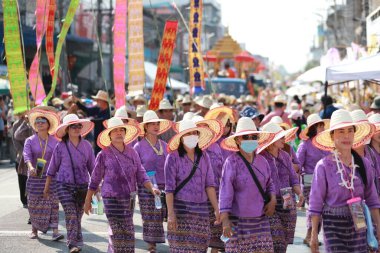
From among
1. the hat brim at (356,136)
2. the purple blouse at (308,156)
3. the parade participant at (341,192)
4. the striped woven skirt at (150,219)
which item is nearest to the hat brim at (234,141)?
the hat brim at (356,136)

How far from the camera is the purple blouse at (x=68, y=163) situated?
34.7ft

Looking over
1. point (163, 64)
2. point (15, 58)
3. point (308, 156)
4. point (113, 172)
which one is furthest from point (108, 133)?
point (163, 64)

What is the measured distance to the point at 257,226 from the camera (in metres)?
7.62

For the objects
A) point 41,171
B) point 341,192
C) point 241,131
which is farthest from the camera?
point 41,171

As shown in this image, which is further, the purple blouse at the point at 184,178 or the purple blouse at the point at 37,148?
the purple blouse at the point at 37,148

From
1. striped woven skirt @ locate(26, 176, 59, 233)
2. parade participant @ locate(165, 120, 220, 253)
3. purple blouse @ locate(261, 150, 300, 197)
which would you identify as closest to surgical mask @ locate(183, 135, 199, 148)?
parade participant @ locate(165, 120, 220, 253)

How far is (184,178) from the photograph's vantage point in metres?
8.50

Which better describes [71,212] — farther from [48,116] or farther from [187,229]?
[187,229]

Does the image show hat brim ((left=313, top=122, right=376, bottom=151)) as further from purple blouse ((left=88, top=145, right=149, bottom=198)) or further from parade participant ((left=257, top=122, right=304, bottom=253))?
purple blouse ((left=88, top=145, right=149, bottom=198))

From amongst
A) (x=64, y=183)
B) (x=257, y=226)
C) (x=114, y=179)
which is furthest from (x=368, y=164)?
(x=64, y=183)

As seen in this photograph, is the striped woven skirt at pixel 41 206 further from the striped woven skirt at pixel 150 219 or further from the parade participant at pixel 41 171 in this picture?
the striped woven skirt at pixel 150 219

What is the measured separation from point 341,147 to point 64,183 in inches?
180

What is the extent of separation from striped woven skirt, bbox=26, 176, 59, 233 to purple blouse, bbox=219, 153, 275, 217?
179 inches

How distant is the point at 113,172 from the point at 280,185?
1.80 meters
